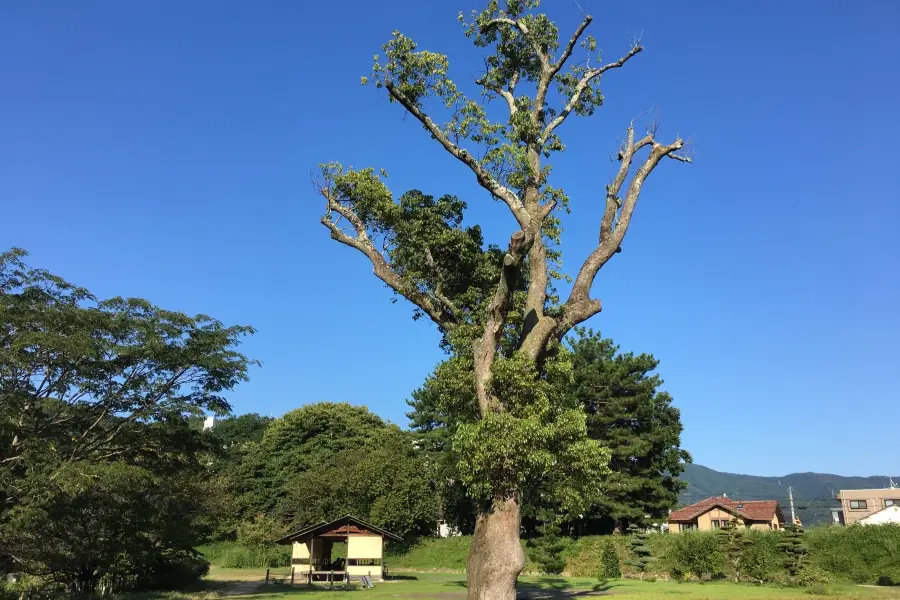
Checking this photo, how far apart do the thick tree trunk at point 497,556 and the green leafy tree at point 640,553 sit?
23229mm

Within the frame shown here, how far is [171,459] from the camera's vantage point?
22.1m

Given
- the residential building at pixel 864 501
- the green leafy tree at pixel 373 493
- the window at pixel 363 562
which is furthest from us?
the residential building at pixel 864 501

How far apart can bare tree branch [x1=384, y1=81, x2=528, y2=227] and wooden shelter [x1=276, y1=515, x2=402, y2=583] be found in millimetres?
20652

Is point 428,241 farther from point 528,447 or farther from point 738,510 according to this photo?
point 738,510

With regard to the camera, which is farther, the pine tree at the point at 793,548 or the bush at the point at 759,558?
the bush at the point at 759,558

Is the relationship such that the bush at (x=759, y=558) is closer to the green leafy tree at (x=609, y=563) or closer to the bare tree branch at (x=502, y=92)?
the green leafy tree at (x=609, y=563)

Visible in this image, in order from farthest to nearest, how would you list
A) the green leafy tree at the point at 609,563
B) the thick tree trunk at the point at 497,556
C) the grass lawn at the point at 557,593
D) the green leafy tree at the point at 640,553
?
the green leafy tree at the point at 640,553 → the green leafy tree at the point at 609,563 → the grass lawn at the point at 557,593 → the thick tree trunk at the point at 497,556

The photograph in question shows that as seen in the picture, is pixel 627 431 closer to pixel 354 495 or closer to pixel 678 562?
pixel 678 562

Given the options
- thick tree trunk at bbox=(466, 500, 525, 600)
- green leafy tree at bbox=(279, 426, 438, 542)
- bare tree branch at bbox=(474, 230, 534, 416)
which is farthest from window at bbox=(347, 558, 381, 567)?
bare tree branch at bbox=(474, 230, 534, 416)

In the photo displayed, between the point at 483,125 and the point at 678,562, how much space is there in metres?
25.7

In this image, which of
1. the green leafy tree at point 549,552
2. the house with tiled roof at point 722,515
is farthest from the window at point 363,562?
the house with tiled roof at point 722,515

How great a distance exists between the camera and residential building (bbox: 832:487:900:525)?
72.2 metres

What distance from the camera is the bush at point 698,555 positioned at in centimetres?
2970

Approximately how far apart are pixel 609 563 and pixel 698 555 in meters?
4.39
